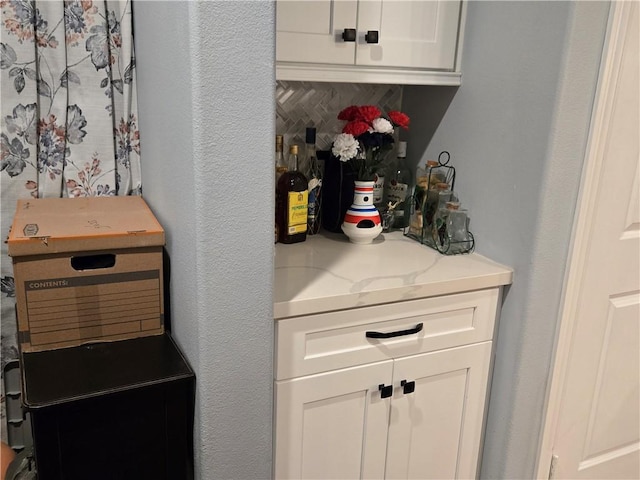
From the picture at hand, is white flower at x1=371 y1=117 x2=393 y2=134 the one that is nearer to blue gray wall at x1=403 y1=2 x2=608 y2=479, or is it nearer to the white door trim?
blue gray wall at x1=403 y1=2 x2=608 y2=479

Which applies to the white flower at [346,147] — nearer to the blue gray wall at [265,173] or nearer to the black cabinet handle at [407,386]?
the blue gray wall at [265,173]

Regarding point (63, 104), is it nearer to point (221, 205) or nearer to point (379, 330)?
point (221, 205)

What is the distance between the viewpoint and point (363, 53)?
1633 mm

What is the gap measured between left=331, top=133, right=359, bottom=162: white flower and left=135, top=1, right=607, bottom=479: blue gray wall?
30cm

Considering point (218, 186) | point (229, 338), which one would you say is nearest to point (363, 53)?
point (218, 186)

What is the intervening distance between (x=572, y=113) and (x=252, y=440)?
42.9 inches

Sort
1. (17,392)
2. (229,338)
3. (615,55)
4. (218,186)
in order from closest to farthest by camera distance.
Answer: (218,186), (229,338), (615,55), (17,392)

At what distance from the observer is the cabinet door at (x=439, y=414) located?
1.59 meters

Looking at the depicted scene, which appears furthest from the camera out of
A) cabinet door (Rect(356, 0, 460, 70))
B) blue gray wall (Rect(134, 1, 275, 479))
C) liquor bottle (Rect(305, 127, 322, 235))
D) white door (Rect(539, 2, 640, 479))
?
liquor bottle (Rect(305, 127, 322, 235))

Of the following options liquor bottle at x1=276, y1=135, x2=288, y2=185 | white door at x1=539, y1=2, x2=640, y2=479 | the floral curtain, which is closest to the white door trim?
white door at x1=539, y1=2, x2=640, y2=479

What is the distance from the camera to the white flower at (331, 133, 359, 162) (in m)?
1.75

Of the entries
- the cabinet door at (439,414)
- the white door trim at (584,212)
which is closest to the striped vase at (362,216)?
the cabinet door at (439,414)

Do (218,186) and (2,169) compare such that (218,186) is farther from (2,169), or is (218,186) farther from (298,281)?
(2,169)

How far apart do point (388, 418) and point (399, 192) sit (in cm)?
72
